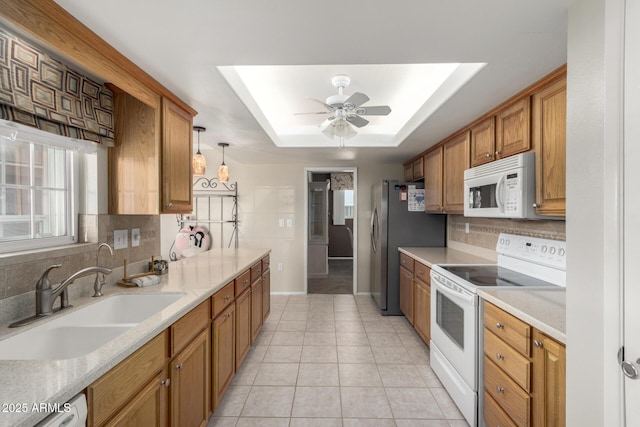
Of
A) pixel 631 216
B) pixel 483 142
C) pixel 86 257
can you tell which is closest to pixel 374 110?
pixel 483 142

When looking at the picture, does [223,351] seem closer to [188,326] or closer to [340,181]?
[188,326]

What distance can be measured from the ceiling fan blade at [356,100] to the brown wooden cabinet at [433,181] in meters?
1.46

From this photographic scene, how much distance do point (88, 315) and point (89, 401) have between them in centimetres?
77

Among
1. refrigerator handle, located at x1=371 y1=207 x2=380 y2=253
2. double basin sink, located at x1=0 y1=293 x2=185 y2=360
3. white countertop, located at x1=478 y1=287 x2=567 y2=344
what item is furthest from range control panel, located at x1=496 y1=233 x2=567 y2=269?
double basin sink, located at x1=0 y1=293 x2=185 y2=360

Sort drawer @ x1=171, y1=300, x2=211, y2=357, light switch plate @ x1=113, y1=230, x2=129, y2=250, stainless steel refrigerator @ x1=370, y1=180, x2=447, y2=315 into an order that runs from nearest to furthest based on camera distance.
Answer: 1. drawer @ x1=171, y1=300, x2=211, y2=357
2. light switch plate @ x1=113, y1=230, x2=129, y2=250
3. stainless steel refrigerator @ x1=370, y1=180, x2=447, y2=315

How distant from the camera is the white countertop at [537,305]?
4.02ft

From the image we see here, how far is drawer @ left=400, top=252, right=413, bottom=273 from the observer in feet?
10.6

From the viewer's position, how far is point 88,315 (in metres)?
1.45

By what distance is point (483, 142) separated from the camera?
2.34m

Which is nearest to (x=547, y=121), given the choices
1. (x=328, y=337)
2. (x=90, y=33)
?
(x=90, y=33)

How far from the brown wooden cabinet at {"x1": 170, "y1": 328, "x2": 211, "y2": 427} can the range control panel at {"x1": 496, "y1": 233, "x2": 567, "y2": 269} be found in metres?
2.09

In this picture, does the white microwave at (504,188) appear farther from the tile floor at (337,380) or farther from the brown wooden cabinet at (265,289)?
the brown wooden cabinet at (265,289)

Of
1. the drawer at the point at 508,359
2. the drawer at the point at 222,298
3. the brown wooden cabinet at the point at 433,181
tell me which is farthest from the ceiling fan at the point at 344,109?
the drawer at the point at 508,359

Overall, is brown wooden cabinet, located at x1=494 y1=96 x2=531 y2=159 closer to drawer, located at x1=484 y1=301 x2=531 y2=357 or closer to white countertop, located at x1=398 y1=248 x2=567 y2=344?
white countertop, located at x1=398 y1=248 x2=567 y2=344
